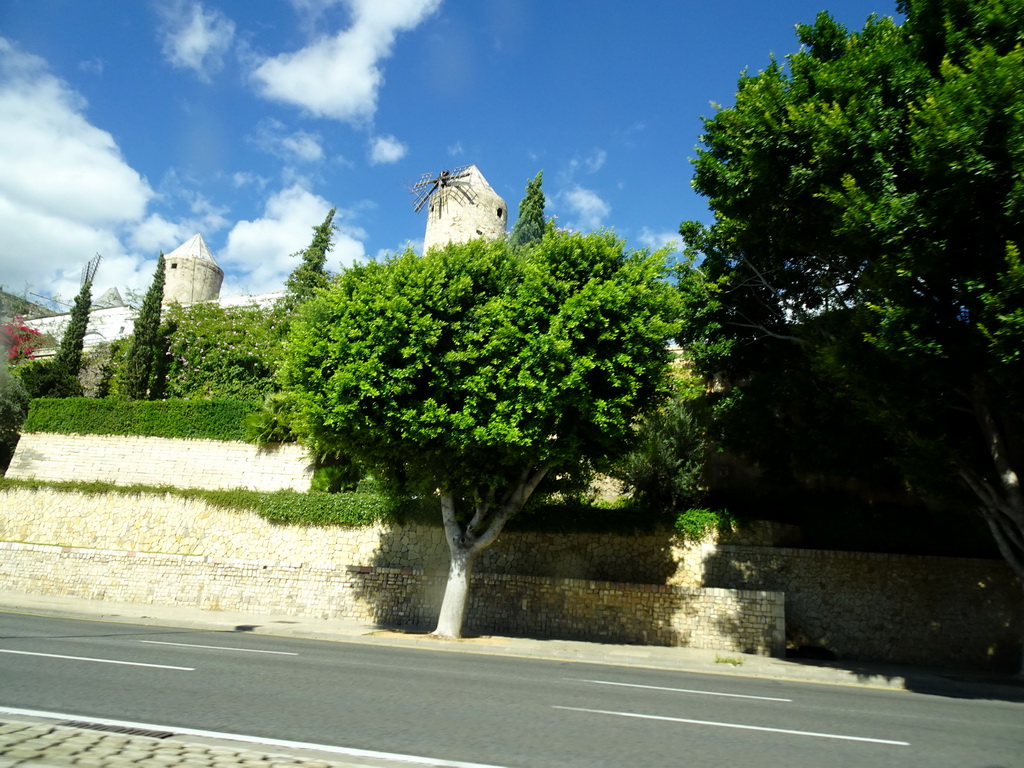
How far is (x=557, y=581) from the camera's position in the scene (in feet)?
61.3

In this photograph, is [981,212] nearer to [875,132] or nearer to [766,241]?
[875,132]

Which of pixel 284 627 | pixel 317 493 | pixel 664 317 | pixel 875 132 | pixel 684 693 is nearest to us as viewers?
pixel 684 693

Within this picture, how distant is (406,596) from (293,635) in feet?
14.1

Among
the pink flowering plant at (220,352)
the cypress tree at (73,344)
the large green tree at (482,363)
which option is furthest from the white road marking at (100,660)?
the cypress tree at (73,344)

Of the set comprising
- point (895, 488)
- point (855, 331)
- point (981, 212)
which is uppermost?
point (981, 212)

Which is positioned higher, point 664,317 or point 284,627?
point 664,317

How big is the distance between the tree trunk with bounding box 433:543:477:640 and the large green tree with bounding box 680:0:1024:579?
9.39 metres

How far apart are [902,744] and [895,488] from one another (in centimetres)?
1629

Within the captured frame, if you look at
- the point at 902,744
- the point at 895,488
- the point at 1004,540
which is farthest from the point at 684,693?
the point at 895,488

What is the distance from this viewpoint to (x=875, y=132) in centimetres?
1222

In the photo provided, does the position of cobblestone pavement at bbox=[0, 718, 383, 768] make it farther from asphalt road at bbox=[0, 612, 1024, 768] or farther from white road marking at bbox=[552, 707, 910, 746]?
white road marking at bbox=[552, 707, 910, 746]

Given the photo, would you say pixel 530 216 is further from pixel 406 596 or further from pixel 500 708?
pixel 500 708

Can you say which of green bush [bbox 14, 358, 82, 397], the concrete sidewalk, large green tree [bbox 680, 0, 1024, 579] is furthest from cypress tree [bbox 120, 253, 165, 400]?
Answer: large green tree [bbox 680, 0, 1024, 579]

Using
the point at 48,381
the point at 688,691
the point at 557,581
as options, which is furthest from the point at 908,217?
the point at 48,381
